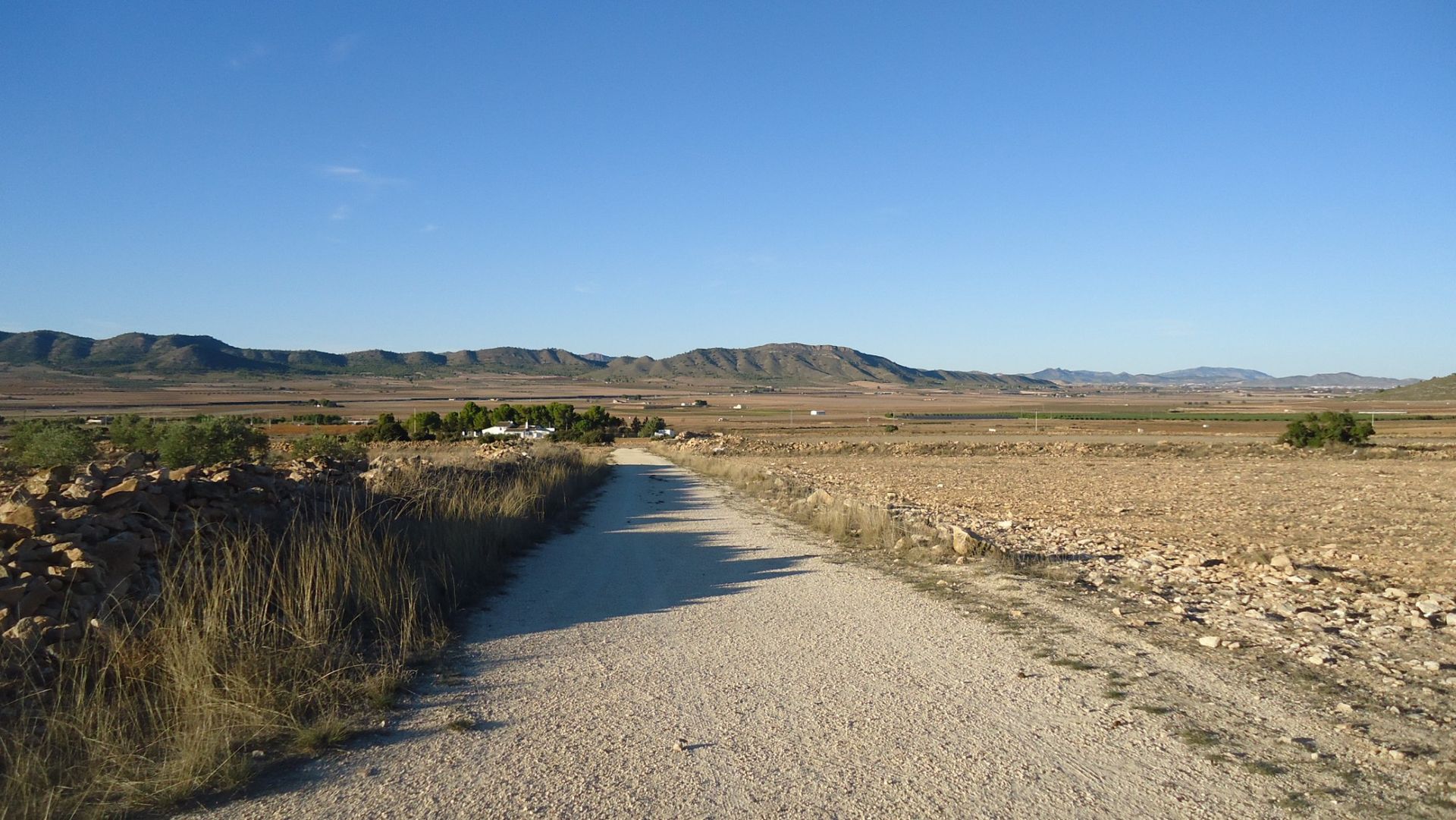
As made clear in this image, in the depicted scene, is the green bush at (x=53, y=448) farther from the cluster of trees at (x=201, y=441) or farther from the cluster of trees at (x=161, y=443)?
the cluster of trees at (x=201, y=441)

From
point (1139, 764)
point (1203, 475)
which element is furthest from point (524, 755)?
point (1203, 475)

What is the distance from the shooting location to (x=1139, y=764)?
5.09 meters

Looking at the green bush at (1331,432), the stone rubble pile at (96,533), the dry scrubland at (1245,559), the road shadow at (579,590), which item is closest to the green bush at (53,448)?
the stone rubble pile at (96,533)

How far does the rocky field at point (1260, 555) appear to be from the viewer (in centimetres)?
696

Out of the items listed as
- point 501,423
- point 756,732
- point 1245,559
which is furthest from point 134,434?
point 501,423

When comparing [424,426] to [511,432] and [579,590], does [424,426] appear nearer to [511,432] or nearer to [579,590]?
[511,432]

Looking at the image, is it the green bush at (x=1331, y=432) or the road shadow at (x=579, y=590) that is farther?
the green bush at (x=1331, y=432)

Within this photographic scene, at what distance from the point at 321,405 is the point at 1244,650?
14241 cm

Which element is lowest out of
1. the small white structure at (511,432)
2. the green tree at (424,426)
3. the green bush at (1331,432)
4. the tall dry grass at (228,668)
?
the small white structure at (511,432)

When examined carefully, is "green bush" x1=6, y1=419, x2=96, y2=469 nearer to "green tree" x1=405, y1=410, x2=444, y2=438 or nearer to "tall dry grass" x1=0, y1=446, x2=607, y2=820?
"tall dry grass" x1=0, y1=446, x2=607, y2=820

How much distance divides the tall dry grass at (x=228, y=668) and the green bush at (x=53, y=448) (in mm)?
12658

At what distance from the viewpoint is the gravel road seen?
15.1 feet

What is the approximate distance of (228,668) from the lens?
6121mm

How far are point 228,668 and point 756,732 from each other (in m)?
3.77
